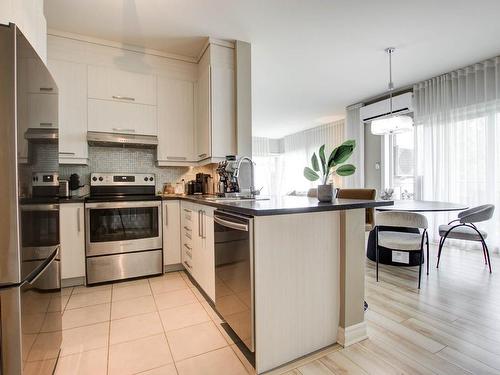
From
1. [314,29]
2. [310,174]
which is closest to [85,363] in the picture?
[310,174]

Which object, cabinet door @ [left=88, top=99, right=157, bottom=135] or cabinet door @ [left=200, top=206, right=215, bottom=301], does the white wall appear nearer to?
cabinet door @ [left=88, top=99, right=157, bottom=135]

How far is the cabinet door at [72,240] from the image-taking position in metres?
2.61

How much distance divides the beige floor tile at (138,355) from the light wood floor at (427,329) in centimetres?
75

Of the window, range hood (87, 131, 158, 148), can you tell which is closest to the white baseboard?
range hood (87, 131, 158, 148)

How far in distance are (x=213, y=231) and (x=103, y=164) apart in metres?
2.05

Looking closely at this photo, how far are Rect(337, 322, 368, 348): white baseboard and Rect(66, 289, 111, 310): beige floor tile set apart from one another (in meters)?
1.98

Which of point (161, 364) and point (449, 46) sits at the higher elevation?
point (449, 46)

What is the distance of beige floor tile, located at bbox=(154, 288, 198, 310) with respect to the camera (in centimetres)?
230

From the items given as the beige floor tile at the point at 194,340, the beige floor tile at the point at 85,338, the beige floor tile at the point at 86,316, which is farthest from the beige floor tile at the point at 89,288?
the beige floor tile at the point at 194,340

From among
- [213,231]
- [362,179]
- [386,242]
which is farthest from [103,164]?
[362,179]

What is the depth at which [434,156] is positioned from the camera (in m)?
4.26

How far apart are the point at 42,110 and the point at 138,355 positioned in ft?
4.78

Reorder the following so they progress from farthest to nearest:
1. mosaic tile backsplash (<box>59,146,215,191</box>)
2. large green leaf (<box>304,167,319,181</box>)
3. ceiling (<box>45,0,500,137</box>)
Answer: mosaic tile backsplash (<box>59,146,215,191</box>)
ceiling (<box>45,0,500,137</box>)
large green leaf (<box>304,167,319,181</box>)

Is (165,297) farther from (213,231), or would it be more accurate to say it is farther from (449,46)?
(449,46)
